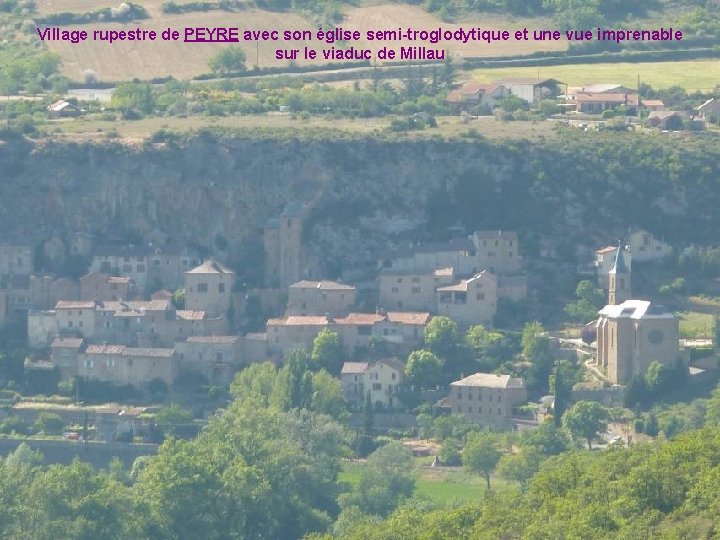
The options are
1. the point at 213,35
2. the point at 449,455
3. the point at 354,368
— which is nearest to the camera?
the point at 449,455

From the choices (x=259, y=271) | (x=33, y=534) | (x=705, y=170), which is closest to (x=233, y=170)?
(x=259, y=271)

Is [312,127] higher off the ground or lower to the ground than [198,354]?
higher

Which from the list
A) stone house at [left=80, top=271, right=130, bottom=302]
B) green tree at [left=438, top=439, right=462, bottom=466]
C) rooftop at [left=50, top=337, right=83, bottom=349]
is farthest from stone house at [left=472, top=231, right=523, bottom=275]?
rooftop at [left=50, top=337, right=83, bottom=349]

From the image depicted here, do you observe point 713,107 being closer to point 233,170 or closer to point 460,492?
point 233,170

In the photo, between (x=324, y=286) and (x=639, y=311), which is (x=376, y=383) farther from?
(x=639, y=311)

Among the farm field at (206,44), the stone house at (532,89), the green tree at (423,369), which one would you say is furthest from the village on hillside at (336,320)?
the farm field at (206,44)

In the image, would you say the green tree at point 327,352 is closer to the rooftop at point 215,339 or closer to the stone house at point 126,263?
the rooftop at point 215,339

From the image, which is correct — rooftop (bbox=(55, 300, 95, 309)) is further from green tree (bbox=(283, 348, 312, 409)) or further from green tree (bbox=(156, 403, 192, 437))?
green tree (bbox=(283, 348, 312, 409))

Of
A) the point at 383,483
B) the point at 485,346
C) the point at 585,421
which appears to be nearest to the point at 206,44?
the point at 485,346
